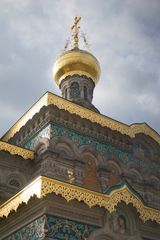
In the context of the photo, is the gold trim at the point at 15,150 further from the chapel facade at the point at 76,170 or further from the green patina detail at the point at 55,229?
the green patina detail at the point at 55,229

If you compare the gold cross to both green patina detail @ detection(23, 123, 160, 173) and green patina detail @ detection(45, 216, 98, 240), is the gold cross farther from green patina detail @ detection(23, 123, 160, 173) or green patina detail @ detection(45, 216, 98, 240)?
green patina detail @ detection(45, 216, 98, 240)

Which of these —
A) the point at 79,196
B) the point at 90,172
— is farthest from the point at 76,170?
the point at 79,196

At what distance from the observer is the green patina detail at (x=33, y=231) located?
9000 mm

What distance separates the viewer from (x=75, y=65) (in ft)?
61.5

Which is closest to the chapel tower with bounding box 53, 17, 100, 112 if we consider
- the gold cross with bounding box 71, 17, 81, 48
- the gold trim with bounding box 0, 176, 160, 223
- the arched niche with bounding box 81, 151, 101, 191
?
the gold cross with bounding box 71, 17, 81, 48

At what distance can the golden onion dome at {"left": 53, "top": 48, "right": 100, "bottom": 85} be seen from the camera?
18.7 meters

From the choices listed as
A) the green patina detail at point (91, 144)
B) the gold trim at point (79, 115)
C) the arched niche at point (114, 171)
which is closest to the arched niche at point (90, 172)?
the green patina detail at point (91, 144)

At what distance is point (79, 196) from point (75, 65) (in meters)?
10.1

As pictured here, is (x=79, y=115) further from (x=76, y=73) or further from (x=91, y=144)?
(x=76, y=73)

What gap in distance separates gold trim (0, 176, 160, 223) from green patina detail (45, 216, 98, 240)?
1.58ft

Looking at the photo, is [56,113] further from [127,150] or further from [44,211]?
[44,211]

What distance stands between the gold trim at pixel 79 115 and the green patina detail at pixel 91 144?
61 cm

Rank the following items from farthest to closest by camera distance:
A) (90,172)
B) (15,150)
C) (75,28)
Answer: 1. (75,28)
2. (90,172)
3. (15,150)

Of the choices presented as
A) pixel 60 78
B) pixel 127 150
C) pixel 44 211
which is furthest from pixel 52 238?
pixel 60 78
